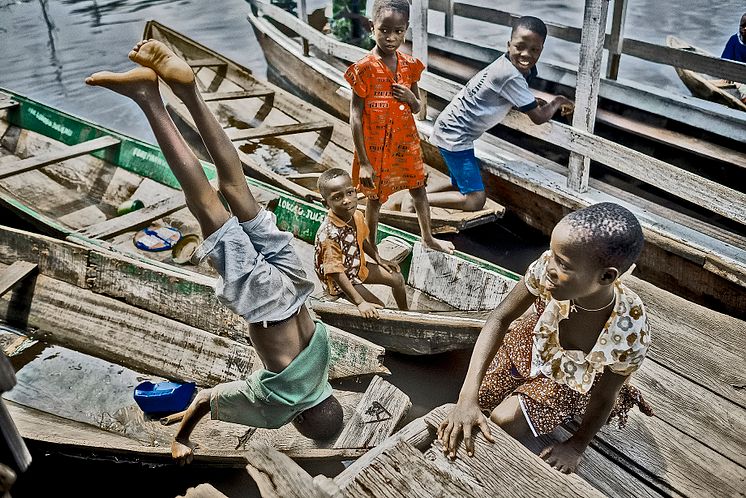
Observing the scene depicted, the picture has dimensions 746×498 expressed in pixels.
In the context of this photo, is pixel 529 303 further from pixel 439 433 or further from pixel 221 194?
pixel 221 194

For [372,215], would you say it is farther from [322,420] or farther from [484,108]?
[322,420]

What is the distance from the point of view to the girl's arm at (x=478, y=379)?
6.26 feet

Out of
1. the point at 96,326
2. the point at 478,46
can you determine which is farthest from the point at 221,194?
the point at 478,46

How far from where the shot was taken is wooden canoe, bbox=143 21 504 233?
15.4ft

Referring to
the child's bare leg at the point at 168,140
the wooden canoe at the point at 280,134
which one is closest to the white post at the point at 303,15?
the wooden canoe at the point at 280,134

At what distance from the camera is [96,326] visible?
385 centimetres

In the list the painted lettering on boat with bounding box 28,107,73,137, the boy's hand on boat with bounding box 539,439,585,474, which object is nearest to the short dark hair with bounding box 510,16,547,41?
the boy's hand on boat with bounding box 539,439,585,474

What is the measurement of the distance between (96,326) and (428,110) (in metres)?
3.68

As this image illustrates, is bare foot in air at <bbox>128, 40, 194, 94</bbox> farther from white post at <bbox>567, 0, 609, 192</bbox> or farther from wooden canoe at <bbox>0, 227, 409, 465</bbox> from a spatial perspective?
white post at <bbox>567, 0, 609, 192</bbox>

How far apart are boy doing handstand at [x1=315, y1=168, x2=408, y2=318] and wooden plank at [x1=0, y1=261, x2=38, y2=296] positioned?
6.43ft

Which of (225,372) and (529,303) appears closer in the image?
(529,303)

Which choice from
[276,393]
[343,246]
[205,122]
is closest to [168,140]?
[205,122]

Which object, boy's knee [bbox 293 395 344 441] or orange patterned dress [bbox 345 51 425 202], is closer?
boy's knee [bbox 293 395 344 441]

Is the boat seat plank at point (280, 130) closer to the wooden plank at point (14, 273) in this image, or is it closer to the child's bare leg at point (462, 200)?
the child's bare leg at point (462, 200)
